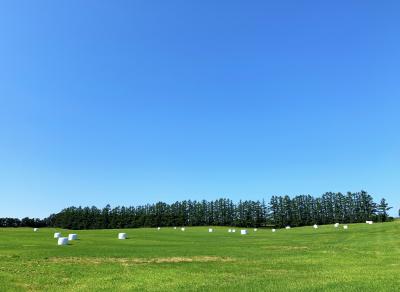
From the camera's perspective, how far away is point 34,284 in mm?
19953

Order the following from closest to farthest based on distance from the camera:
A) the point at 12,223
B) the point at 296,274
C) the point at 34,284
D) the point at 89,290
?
the point at 89,290 → the point at 34,284 → the point at 296,274 → the point at 12,223

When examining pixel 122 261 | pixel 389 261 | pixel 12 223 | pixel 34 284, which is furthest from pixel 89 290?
pixel 12 223

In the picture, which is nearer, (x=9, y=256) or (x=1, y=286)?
(x=1, y=286)

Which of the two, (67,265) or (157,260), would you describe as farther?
(157,260)

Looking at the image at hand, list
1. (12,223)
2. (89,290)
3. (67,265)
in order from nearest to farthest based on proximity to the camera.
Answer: (89,290) < (67,265) < (12,223)

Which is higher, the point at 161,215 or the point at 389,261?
the point at 161,215

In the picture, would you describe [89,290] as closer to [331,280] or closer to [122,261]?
[122,261]

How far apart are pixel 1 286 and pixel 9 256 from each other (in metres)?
11.6

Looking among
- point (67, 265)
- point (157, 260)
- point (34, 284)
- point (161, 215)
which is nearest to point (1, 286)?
point (34, 284)

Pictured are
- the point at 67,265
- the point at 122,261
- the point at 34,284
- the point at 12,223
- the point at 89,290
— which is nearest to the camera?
the point at 89,290

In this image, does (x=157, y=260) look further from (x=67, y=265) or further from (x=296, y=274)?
(x=296, y=274)

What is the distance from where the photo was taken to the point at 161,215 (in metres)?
198

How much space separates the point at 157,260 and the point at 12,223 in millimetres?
190478

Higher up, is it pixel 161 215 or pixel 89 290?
pixel 161 215
